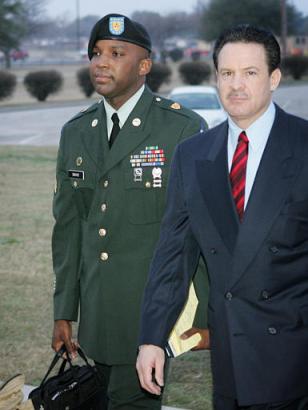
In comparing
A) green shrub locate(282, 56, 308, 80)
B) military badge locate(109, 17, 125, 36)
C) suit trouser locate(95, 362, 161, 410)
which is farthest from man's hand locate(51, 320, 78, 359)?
green shrub locate(282, 56, 308, 80)

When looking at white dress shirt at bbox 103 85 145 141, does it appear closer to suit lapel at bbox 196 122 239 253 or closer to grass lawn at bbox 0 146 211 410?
suit lapel at bbox 196 122 239 253

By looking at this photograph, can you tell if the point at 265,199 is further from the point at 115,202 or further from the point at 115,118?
the point at 115,118

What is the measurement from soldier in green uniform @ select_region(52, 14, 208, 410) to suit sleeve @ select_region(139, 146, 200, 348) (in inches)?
26.1

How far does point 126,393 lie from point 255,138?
1.33 metres

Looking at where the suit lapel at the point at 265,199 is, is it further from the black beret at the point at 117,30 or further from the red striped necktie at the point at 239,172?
the black beret at the point at 117,30

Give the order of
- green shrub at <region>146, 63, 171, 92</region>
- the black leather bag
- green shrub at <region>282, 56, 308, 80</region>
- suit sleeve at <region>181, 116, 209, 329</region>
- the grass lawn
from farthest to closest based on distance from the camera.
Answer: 1. green shrub at <region>282, 56, 308, 80</region>
2. green shrub at <region>146, 63, 171, 92</region>
3. the grass lawn
4. the black leather bag
5. suit sleeve at <region>181, 116, 209, 329</region>

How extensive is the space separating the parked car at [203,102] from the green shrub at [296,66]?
41831 millimetres

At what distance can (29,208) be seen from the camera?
11.4 m

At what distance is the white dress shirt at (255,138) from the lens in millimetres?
2418

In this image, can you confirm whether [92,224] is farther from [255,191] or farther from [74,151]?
[255,191]

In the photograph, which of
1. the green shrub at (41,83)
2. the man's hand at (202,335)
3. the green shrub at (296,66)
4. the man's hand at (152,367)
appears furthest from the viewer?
the green shrub at (296,66)

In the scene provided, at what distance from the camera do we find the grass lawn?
16.6 feet

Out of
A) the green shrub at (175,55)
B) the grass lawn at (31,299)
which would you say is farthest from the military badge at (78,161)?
the green shrub at (175,55)

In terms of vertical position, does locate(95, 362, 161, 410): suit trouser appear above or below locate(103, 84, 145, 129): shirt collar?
below
